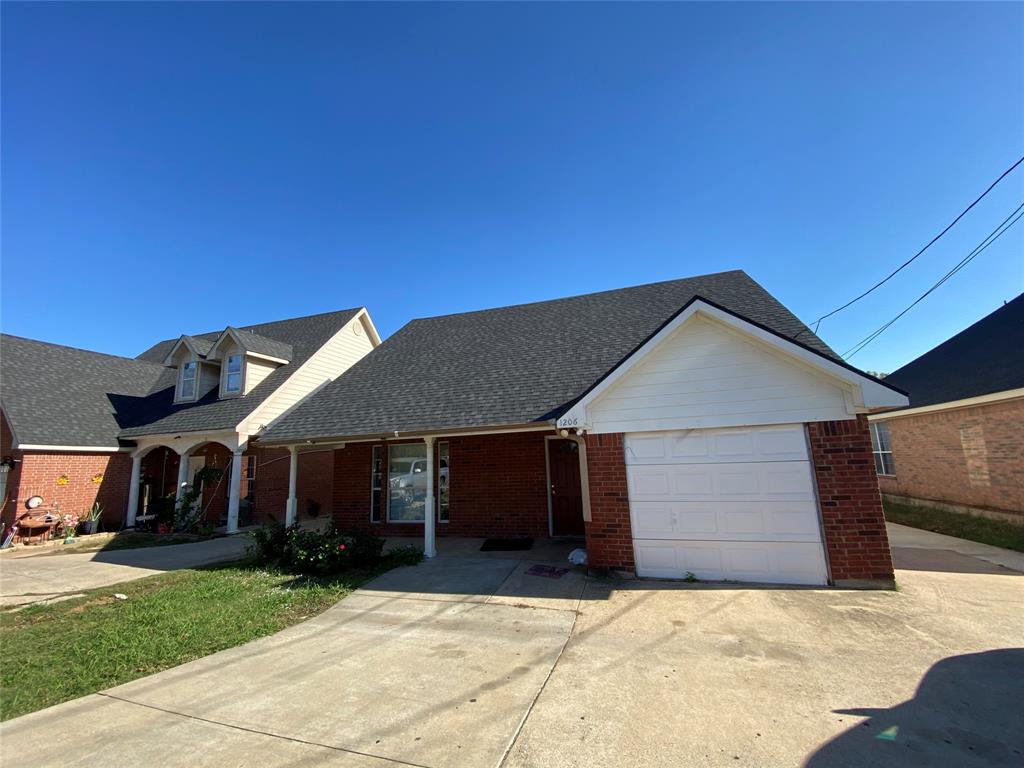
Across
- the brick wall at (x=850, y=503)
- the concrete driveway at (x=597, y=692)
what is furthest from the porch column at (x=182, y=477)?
the brick wall at (x=850, y=503)

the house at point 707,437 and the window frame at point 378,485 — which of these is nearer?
the house at point 707,437

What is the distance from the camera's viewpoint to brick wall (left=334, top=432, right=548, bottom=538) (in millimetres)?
10844

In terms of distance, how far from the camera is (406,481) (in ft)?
39.0

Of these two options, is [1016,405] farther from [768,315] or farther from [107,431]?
[107,431]

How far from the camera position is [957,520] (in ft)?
39.3

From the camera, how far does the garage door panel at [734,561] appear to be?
6695mm

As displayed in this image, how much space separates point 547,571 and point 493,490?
140 inches

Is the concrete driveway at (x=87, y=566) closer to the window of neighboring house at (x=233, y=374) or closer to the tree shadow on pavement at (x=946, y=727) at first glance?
the window of neighboring house at (x=233, y=374)

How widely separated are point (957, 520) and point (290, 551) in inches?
669

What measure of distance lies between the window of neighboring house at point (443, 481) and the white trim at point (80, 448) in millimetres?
11723

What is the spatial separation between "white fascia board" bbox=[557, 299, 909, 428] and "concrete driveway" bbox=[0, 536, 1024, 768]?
9.10 feet

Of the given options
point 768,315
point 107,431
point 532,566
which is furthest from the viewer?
point 107,431

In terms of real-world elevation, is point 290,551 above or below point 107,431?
below

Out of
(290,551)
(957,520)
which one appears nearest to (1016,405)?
(957,520)
